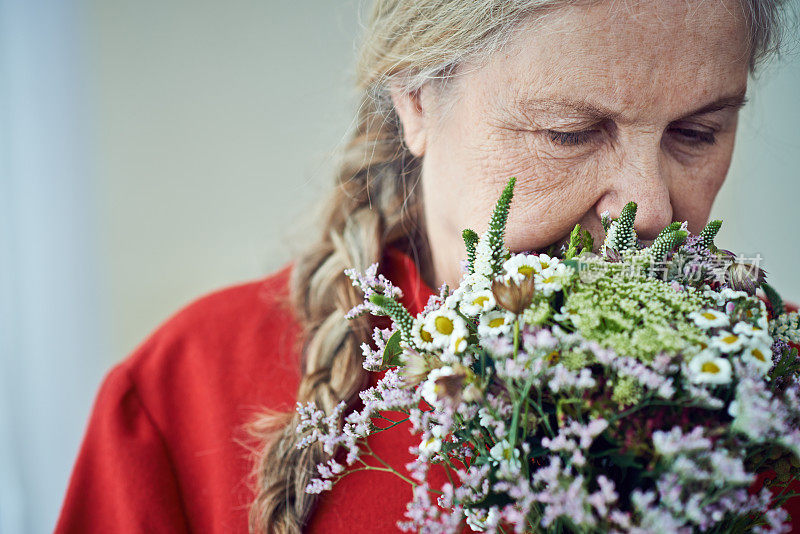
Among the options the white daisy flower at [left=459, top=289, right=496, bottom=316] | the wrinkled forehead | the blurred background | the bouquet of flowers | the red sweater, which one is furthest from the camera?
the blurred background

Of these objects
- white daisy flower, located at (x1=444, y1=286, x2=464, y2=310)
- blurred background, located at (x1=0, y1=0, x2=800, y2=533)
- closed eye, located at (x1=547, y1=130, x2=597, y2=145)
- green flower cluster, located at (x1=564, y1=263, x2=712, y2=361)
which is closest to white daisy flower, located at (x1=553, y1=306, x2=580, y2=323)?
green flower cluster, located at (x1=564, y1=263, x2=712, y2=361)

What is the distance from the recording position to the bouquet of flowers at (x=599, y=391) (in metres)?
0.58

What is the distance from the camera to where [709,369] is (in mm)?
599

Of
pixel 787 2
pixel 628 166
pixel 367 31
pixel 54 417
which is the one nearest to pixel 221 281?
pixel 54 417

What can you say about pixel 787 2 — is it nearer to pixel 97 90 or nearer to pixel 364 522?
pixel 364 522

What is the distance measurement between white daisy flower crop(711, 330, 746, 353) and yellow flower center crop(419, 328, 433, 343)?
0.30m

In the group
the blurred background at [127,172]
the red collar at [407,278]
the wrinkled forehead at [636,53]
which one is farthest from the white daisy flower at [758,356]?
the blurred background at [127,172]

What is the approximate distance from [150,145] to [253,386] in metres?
0.97

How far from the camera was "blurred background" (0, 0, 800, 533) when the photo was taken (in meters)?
1.69

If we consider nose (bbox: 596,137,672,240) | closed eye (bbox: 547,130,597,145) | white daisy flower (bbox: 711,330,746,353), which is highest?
closed eye (bbox: 547,130,597,145)

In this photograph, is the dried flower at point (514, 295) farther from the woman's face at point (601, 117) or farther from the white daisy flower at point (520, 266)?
the woman's face at point (601, 117)

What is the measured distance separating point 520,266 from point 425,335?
5.4 inches

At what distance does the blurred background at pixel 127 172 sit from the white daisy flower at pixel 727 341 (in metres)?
1.07

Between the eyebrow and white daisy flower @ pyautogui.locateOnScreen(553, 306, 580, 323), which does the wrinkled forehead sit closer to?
the eyebrow
